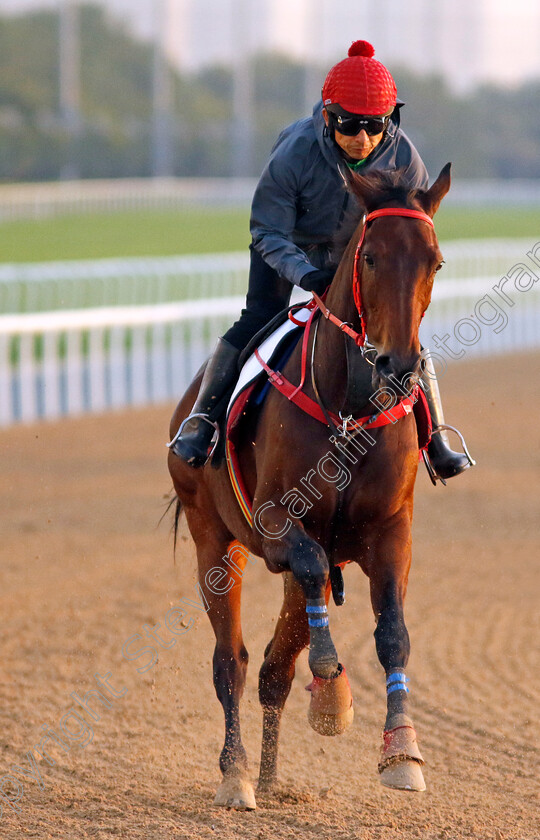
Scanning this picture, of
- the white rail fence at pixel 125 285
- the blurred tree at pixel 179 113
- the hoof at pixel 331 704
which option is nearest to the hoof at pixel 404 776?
the hoof at pixel 331 704

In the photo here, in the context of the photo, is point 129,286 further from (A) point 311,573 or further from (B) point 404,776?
(B) point 404,776

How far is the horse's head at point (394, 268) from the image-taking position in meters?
3.40

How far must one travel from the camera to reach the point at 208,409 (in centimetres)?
467

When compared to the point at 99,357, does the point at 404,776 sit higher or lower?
higher

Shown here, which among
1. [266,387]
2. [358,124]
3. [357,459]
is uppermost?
[358,124]

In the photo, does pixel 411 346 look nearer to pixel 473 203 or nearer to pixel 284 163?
pixel 284 163

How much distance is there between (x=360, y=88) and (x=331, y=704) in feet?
6.57

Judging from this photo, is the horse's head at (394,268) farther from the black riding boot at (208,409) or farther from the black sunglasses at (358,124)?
the black riding boot at (208,409)

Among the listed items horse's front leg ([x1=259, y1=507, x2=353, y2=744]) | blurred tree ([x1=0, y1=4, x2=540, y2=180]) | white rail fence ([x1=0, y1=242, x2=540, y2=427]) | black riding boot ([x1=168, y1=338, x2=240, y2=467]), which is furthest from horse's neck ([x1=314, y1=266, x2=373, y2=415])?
blurred tree ([x1=0, y1=4, x2=540, y2=180])

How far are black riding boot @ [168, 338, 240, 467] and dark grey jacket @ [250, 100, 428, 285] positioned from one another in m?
0.53

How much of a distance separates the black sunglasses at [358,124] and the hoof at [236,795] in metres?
2.29

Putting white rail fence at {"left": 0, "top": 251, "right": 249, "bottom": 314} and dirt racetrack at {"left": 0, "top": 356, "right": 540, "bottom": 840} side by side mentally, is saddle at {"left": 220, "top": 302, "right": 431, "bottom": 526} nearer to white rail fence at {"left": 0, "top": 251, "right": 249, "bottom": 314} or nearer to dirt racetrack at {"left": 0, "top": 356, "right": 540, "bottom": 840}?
dirt racetrack at {"left": 0, "top": 356, "right": 540, "bottom": 840}

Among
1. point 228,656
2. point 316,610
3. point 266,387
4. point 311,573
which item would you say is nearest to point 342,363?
point 266,387

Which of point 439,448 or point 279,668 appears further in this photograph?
point 279,668
